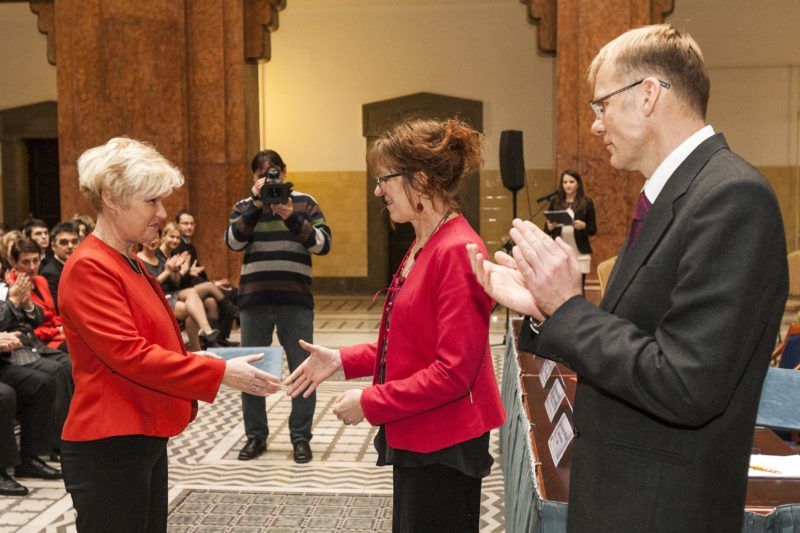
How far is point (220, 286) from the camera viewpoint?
31.1 feet

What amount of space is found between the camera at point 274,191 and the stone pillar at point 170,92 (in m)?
5.05

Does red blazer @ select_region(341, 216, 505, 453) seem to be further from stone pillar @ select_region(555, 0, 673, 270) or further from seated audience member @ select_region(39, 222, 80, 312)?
stone pillar @ select_region(555, 0, 673, 270)

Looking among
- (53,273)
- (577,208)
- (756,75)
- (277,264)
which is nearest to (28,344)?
(53,273)

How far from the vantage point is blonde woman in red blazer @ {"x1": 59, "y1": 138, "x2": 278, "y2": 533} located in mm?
2596

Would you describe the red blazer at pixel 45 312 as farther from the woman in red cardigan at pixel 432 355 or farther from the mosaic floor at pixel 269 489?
the woman in red cardigan at pixel 432 355

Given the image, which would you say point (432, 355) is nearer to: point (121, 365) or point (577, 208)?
point (121, 365)

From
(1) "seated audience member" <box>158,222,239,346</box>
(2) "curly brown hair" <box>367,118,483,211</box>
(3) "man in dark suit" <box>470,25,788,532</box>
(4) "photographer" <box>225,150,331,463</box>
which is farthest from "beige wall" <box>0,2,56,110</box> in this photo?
(3) "man in dark suit" <box>470,25,788,532</box>

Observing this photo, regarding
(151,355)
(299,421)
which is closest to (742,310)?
(151,355)

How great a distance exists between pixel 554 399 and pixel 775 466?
2.94ft

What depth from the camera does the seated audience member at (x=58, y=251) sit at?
644cm

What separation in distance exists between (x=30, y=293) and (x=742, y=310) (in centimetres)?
561

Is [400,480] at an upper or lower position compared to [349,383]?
upper

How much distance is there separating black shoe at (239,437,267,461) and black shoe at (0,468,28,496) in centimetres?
131

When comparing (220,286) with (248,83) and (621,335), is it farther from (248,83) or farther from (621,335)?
(621,335)
